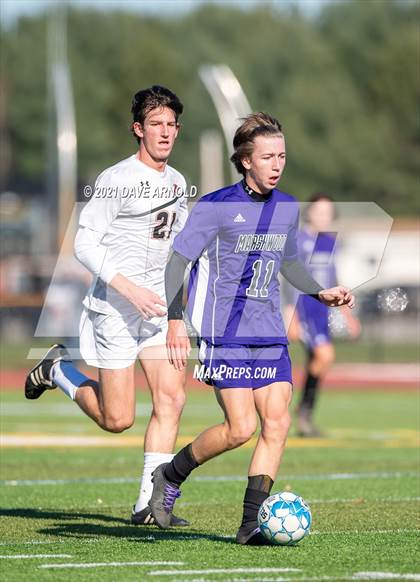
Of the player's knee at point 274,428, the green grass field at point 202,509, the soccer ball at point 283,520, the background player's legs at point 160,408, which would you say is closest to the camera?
the green grass field at point 202,509

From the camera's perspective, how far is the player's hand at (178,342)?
700 centimetres

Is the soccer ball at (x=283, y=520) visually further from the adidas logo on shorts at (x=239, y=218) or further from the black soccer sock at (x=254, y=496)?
the adidas logo on shorts at (x=239, y=218)

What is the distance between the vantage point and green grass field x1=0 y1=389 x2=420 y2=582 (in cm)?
609

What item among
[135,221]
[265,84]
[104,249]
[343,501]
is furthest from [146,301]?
[265,84]

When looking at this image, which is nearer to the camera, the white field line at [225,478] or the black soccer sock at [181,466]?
the black soccer sock at [181,466]

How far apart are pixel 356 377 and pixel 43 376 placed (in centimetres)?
1847

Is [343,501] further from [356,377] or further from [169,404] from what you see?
[356,377]

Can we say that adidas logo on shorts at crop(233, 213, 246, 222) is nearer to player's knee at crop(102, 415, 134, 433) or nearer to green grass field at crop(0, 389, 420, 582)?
player's knee at crop(102, 415, 134, 433)

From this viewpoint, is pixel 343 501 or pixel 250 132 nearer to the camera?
pixel 250 132

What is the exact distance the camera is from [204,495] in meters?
9.66

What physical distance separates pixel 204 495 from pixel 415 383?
1605 cm

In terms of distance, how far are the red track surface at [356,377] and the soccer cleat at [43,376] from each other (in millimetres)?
14019


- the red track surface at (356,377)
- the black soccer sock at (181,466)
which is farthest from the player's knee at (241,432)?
the red track surface at (356,377)

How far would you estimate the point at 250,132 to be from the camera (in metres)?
7.10
